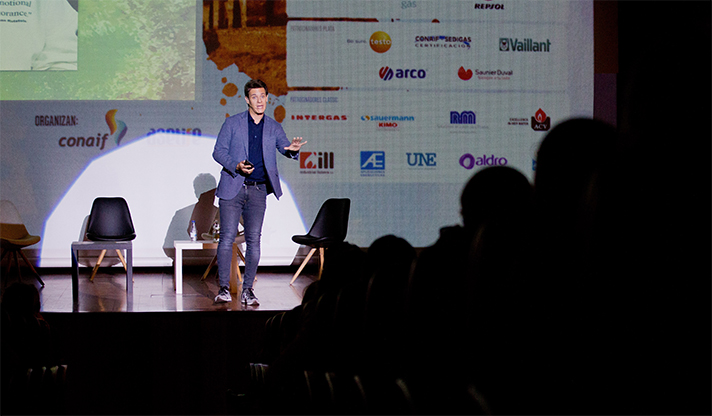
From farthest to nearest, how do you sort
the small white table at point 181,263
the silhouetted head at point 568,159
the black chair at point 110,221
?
the black chair at point 110,221
the small white table at point 181,263
the silhouetted head at point 568,159

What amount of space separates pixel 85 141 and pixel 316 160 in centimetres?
233

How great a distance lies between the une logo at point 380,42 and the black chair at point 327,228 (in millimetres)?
1673

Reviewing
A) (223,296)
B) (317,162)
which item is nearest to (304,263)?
(317,162)

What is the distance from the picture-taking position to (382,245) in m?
1.18

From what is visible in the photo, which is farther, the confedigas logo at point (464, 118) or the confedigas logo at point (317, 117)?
the confedigas logo at point (464, 118)

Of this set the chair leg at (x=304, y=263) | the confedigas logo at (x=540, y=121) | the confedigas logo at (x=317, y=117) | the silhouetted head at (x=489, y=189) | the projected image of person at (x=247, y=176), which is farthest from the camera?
the confedigas logo at (x=540, y=121)

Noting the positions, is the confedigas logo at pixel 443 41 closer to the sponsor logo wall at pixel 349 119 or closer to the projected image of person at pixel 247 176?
the sponsor logo wall at pixel 349 119

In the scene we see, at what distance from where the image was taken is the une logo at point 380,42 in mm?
5961

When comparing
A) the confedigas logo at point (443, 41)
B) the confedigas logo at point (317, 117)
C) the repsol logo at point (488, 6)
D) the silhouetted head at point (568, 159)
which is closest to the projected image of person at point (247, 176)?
the confedigas logo at point (317, 117)

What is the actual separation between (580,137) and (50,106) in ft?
19.6

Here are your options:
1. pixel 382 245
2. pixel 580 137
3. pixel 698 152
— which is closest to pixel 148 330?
pixel 382 245

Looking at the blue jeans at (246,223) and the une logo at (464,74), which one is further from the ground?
the une logo at (464,74)

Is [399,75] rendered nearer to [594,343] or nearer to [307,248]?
[307,248]

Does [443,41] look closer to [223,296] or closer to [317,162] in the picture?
[317,162]
